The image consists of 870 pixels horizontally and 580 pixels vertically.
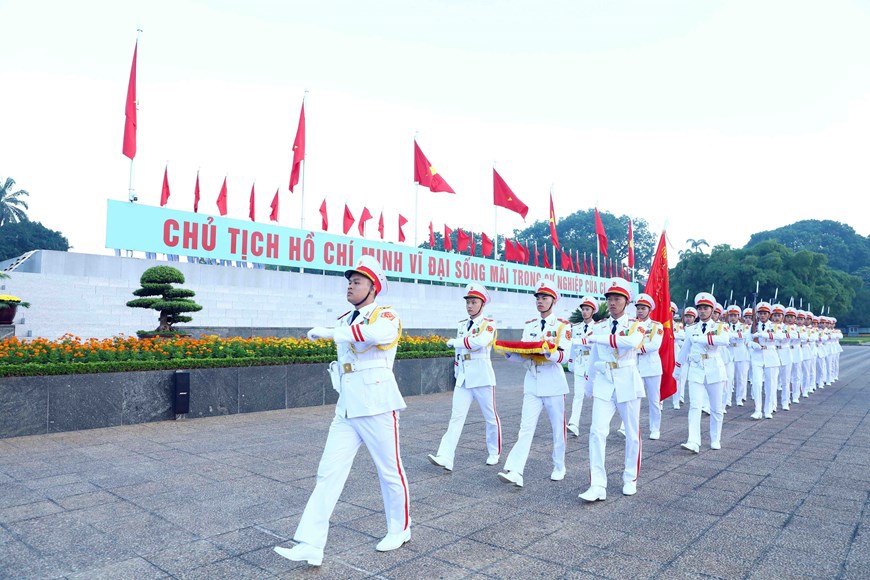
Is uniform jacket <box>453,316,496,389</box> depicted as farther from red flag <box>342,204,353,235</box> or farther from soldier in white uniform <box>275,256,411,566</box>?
red flag <box>342,204,353,235</box>

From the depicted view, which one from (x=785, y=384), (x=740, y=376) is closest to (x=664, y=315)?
(x=740, y=376)

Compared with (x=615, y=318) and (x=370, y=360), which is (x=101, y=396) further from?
(x=615, y=318)

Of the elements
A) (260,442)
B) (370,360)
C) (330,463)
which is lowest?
(260,442)

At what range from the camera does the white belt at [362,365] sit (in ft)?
12.8

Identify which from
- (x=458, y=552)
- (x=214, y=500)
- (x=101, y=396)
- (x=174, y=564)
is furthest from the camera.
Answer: (x=101, y=396)

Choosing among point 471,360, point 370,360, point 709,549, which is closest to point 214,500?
point 370,360

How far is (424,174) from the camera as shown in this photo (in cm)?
2336

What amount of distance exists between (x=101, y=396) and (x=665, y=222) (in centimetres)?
805

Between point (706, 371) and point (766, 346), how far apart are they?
4.33 meters

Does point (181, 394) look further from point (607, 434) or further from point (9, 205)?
point (9, 205)

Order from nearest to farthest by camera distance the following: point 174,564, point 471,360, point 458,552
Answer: point 174,564, point 458,552, point 471,360

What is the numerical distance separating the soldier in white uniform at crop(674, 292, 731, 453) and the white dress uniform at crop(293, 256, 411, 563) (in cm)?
469

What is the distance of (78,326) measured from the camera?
49.0 ft

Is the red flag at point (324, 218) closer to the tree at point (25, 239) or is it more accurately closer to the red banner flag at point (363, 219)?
the red banner flag at point (363, 219)
